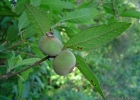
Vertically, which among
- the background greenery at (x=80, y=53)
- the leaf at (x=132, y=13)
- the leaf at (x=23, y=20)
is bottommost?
the background greenery at (x=80, y=53)

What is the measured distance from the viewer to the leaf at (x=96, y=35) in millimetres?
528

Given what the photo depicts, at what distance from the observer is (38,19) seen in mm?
575

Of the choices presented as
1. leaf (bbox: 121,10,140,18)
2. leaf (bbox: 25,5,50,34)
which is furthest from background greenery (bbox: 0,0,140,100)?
leaf (bbox: 25,5,50,34)

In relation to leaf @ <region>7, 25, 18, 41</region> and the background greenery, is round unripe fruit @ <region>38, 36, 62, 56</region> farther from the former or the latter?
leaf @ <region>7, 25, 18, 41</region>

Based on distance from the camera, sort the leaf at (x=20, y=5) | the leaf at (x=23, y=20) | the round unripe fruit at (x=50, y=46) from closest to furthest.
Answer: the round unripe fruit at (x=50, y=46) → the leaf at (x=23, y=20) → the leaf at (x=20, y=5)

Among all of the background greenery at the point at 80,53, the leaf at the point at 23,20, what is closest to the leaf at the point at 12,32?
the background greenery at the point at 80,53

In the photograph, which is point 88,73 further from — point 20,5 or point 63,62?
point 20,5

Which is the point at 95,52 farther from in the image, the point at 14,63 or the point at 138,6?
the point at 14,63

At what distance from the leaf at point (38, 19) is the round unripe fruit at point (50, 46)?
0.06 metres

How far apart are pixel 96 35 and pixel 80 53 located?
2.77 m

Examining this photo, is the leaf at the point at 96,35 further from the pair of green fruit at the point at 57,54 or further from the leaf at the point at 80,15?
the leaf at the point at 80,15

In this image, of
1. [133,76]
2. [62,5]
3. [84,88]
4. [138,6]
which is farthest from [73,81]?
[62,5]

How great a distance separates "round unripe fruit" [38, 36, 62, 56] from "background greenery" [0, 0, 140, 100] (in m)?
0.24

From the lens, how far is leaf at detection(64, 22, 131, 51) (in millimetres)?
528
